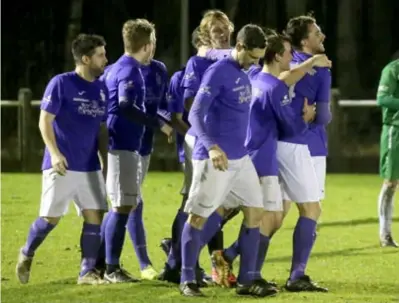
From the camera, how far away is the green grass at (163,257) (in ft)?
29.8

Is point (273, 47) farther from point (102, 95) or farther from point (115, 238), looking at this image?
point (115, 238)

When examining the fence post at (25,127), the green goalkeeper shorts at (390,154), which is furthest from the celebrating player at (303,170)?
the fence post at (25,127)

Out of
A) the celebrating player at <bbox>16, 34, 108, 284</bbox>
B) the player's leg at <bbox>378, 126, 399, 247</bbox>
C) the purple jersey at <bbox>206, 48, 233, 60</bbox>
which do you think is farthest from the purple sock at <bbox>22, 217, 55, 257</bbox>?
the player's leg at <bbox>378, 126, 399, 247</bbox>

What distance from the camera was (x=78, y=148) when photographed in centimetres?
936

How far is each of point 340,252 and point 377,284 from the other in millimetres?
1870

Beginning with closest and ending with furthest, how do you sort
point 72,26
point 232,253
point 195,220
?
point 195,220 < point 232,253 < point 72,26

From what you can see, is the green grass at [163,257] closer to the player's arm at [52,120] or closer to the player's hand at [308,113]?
the player's arm at [52,120]

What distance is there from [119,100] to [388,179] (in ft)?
11.4

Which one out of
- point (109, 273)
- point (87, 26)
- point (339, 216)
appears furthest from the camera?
point (87, 26)

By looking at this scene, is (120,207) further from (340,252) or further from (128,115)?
(340,252)

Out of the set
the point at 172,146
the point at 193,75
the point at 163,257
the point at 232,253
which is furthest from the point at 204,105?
the point at 172,146

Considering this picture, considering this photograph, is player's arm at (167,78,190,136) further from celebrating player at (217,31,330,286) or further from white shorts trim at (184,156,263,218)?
white shorts trim at (184,156,263,218)

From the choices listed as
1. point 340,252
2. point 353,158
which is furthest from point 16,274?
point 353,158

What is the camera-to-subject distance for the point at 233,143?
29.3 ft
